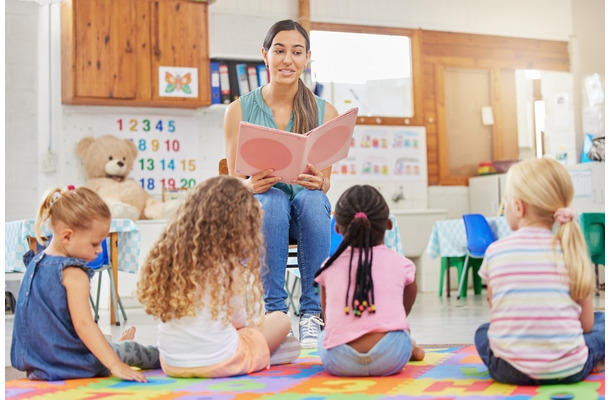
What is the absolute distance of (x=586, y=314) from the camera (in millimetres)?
1760

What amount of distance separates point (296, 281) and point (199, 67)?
63.8 inches

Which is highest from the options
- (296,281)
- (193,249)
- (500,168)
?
(500,168)

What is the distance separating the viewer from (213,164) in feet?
20.1

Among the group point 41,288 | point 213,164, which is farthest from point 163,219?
point 41,288

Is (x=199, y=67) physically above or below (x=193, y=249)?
above

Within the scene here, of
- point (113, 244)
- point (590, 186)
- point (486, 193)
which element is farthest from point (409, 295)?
point (486, 193)

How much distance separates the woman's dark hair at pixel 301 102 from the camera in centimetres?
275

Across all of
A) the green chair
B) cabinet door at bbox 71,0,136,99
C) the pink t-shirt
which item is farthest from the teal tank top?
the green chair

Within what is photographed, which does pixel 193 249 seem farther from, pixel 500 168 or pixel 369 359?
pixel 500 168

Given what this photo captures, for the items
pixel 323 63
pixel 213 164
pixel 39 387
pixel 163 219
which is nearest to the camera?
pixel 39 387

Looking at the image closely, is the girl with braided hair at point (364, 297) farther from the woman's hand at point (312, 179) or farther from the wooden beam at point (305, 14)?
the wooden beam at point (305, 14)

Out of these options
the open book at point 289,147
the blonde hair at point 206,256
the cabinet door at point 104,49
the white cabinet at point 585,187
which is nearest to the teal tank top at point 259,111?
the open book at point 289,147

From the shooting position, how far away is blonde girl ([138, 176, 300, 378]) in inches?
75.7

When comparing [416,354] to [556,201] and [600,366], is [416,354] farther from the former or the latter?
Answer: [556,201]
